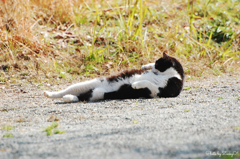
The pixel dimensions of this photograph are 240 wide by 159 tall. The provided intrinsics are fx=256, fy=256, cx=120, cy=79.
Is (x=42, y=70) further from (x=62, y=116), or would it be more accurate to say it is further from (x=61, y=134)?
(x=61, y=134)

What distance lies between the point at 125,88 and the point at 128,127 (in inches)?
51.3

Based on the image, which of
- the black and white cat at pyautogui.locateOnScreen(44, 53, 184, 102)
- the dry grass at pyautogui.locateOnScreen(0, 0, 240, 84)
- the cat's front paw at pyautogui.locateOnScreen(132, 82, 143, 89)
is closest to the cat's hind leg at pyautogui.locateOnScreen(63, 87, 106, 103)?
the black and white cat at pyautogui.locateOnScreen(44, 53, 184, 102)

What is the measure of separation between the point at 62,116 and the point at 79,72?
2.51 m

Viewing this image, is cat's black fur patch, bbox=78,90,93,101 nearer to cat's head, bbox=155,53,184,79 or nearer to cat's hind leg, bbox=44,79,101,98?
cat's hind leg, bbox=44,79,101,98

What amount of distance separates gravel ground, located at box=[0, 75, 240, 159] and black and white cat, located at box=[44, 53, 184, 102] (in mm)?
159

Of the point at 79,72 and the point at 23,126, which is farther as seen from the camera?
the point at 79,72

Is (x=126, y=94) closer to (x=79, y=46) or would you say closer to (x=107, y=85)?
(x=107, y=85)

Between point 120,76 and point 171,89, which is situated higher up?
point 120,76

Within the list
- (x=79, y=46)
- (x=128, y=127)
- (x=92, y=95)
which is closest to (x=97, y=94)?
(x=92, y=95)

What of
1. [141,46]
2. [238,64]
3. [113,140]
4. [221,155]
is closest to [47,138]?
[113,140]

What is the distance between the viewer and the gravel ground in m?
1.69

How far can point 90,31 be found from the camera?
6.22 meters

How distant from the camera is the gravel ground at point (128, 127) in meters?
1.69

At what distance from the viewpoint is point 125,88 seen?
3.50 m
